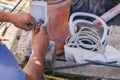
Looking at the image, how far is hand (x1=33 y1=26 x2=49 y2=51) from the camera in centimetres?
268

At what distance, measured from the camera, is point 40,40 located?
270 centimetres

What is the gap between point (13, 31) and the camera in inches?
153

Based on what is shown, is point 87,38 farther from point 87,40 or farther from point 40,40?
point 40,40

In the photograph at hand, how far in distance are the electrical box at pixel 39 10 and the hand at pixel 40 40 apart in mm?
83

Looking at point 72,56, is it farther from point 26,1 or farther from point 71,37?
point 26,1

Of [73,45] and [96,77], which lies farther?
[73,45]

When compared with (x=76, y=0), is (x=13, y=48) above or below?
below

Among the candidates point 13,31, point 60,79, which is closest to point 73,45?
point 60,79

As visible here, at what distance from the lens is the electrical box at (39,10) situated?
2.71 metres

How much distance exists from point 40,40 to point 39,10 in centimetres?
28

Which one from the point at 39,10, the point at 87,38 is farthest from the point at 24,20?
the point at 87,38

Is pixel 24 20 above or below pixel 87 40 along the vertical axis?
above

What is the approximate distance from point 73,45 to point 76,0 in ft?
4.13

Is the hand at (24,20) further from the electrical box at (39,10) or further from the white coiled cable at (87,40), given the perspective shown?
the white coiled cable at (87,40)
